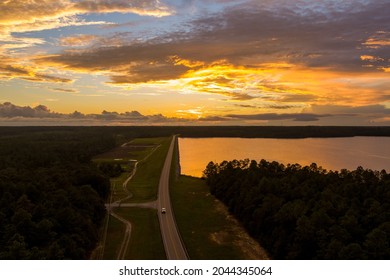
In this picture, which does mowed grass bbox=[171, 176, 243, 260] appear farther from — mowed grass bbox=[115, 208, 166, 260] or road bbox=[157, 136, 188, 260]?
mowed grass bbox=[115, 208, 166, 260]

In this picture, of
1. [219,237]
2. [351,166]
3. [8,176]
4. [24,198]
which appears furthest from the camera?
[351,166]

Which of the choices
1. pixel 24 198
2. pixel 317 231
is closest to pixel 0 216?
pixel 24 198

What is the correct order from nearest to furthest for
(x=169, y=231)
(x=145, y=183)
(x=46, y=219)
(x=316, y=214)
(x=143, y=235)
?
(x=46, y=219), (x=316, y=214), (x=143, y=235), (x=169, y=231), (x=145, y=183)

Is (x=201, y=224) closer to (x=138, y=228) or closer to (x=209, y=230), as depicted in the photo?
(x=209, y=230)

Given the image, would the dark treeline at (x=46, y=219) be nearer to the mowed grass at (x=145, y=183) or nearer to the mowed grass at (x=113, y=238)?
the mowed grass at (x=113, y=238)

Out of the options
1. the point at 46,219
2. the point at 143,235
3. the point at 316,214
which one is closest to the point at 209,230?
the point at 143,235

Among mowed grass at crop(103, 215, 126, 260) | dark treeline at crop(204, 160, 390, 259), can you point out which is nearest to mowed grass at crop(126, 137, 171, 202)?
mowed grass at crop(103, 215, 126, 260)
